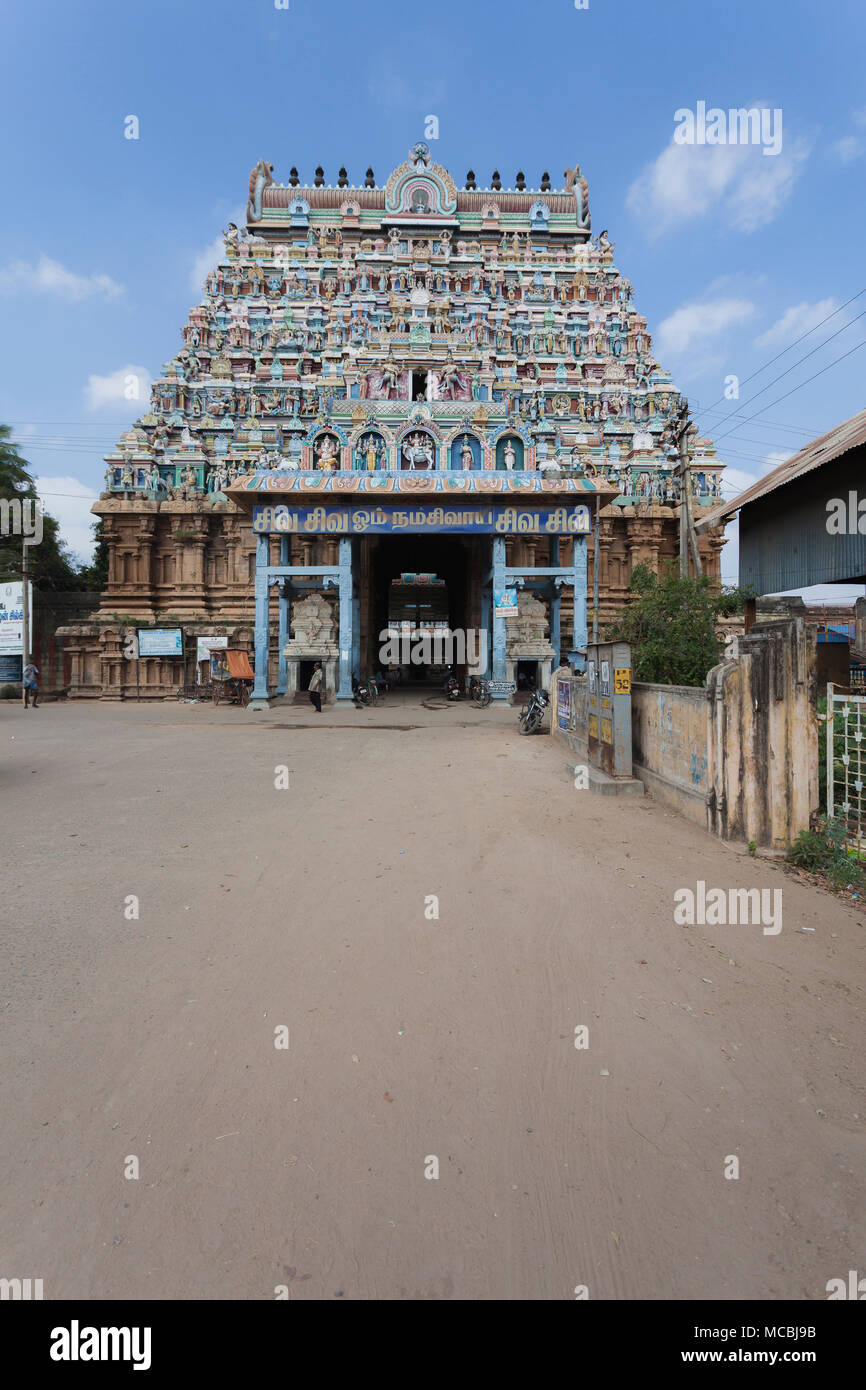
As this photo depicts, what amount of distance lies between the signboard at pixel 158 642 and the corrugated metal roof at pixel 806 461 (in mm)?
17872

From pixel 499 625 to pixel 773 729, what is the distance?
13531mm

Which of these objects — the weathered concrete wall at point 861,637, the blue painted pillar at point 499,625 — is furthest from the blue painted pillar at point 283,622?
the weathered concrete wall at point 861,637

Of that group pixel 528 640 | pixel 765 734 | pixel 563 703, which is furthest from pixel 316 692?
pixel 765 734

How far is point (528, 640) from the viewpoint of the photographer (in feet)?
63.7

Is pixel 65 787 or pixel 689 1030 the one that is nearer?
pixel 689 1030

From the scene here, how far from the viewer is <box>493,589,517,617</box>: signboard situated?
18.0 metres

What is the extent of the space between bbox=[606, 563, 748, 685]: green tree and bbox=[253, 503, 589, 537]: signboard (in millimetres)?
9627

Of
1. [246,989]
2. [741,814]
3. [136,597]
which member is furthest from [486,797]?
A: [136,597]

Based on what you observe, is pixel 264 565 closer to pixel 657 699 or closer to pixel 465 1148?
pixel 657 699

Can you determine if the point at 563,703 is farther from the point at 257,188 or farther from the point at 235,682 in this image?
the point at 257,188

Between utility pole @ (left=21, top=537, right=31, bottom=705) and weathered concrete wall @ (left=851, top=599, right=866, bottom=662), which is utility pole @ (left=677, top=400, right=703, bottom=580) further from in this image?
utility pole @ (left=21, top=537, right=31, bottom=705)

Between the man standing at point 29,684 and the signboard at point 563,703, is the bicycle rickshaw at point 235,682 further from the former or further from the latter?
the signboard at point 563,703

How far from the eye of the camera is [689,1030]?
9.41ft

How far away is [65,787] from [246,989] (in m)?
5.99
